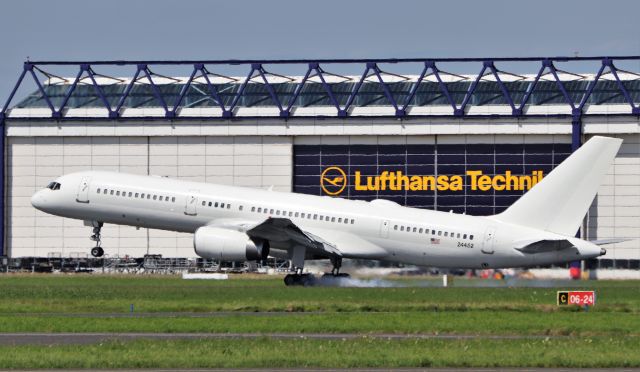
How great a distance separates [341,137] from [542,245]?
41.6m

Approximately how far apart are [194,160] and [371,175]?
14.7 metres

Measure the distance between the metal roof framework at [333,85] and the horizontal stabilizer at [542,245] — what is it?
122 feet

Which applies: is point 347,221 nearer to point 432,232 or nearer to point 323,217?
point 323,217

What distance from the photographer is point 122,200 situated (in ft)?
240

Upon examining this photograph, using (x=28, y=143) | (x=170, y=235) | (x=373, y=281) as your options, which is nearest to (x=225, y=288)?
(x=373, y=281)

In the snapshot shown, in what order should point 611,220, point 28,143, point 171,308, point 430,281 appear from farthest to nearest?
1. point 28,143
2. point 611,220
3. point 430,281
4. point 171,308

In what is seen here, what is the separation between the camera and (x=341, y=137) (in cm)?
10594

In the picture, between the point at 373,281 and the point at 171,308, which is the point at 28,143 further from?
the point at 171,308

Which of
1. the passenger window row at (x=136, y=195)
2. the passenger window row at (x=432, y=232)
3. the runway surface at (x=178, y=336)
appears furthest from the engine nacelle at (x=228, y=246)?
the runway surface at (x=178, y=336)

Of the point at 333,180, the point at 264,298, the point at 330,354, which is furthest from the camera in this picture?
the point at 333,180

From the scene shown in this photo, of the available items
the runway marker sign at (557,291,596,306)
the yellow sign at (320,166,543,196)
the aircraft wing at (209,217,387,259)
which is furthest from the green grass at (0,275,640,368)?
the yellow sign at (320,166,543,196)

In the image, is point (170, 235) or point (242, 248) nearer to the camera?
point (242, 248)

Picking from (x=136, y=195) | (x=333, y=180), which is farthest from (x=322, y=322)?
(x=333, y=180)

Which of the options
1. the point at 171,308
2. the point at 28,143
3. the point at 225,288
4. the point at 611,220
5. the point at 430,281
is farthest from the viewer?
the point at 28,143
